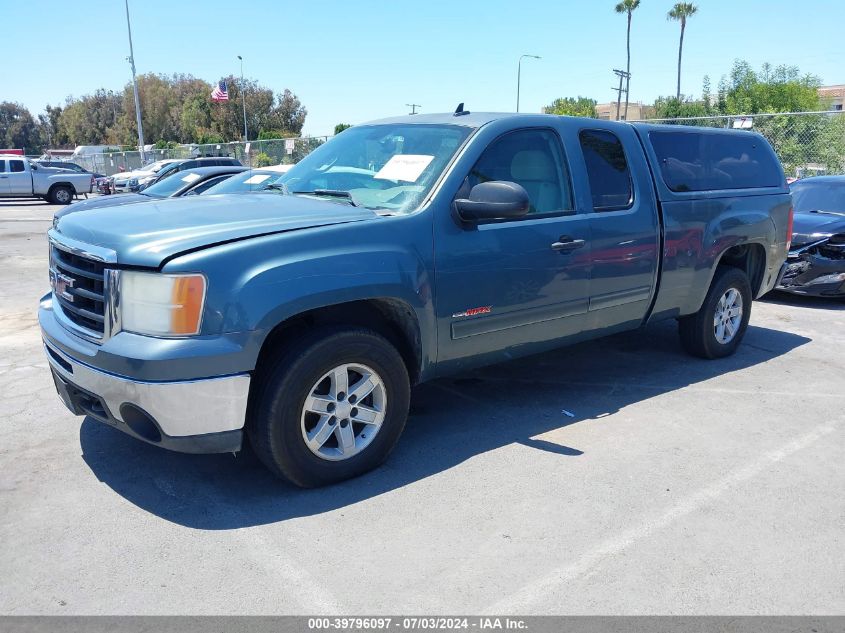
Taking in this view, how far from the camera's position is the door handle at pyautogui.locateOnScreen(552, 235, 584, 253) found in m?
4.50

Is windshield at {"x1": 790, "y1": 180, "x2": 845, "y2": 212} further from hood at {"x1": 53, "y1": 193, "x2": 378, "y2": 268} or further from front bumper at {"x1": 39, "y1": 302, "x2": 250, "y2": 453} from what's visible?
front bumper at {"x1": 39, "y1": 302, "x2": 250, "y2": 453}

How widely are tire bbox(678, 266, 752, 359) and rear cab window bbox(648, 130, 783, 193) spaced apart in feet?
2.58

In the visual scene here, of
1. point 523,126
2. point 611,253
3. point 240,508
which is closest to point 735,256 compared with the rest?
point 611,253

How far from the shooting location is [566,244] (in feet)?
14.9

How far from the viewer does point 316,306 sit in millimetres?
3467

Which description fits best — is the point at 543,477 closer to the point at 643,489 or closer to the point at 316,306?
the point at 643,489

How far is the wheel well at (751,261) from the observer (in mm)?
6309

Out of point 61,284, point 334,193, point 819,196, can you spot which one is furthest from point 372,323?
point 819,196

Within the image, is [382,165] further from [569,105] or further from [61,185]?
[569,105]

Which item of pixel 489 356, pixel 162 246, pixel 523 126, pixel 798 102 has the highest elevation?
pixel 798 102

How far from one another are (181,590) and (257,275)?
1366mm

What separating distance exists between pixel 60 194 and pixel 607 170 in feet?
90.3

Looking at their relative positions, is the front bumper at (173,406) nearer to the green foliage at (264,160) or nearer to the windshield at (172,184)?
the windshield at (172,184)

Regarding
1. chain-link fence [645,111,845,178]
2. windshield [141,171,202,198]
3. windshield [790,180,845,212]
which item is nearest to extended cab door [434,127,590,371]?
windshield [790,180,845,212]
